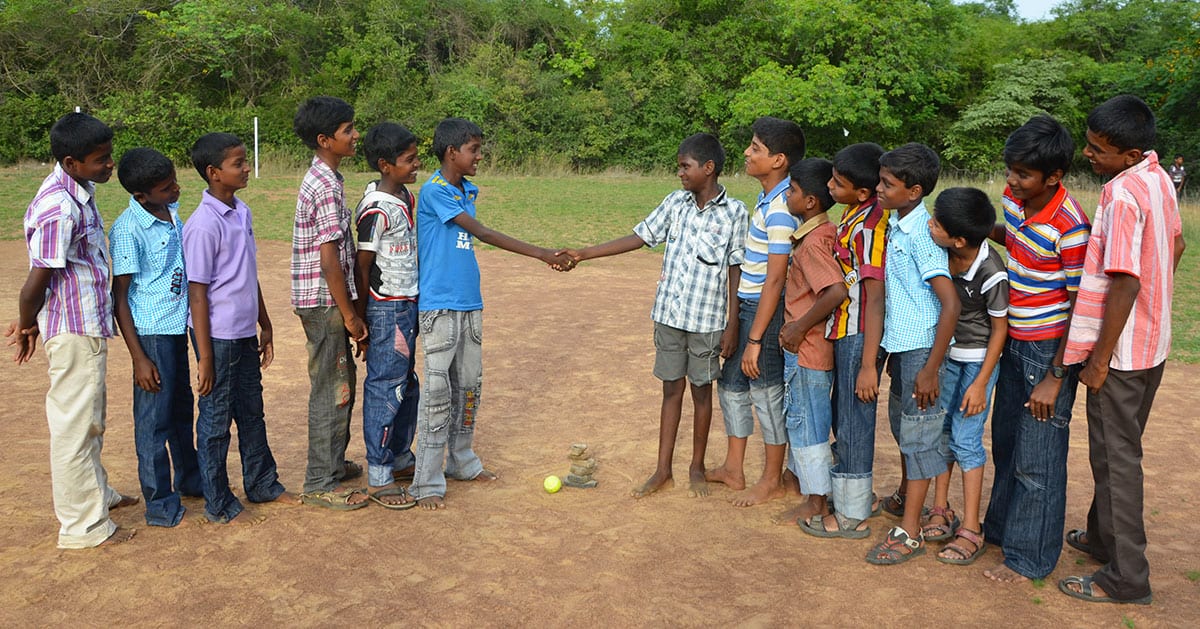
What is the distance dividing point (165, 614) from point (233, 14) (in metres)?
28.4

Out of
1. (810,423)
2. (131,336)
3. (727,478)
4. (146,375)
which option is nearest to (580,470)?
(727,478)

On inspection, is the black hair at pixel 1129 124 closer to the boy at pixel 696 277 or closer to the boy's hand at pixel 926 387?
the boy's hand at pixel 926 387

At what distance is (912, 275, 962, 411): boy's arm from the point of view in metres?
3.87

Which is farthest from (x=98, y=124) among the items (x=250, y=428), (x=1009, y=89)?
(x=1009, y=89)

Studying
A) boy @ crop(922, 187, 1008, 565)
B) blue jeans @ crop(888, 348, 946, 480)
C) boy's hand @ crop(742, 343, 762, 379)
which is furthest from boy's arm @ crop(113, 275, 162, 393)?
boy @ crop(922, 187, 1008, 565)

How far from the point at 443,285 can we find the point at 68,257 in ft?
5.53

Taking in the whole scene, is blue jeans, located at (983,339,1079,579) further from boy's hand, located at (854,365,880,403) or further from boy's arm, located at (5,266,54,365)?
boy's arm, located at (5,266,54,365)

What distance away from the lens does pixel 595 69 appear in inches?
1294

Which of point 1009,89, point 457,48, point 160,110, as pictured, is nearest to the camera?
point 160,110

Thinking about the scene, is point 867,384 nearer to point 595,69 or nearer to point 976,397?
point 976,397

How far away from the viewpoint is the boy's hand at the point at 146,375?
13.9 ft

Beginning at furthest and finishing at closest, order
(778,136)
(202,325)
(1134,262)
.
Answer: (778,136) < (202,325) < (1134,262)

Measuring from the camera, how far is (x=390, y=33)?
30.2m

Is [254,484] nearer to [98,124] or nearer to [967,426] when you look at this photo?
[98,124]
